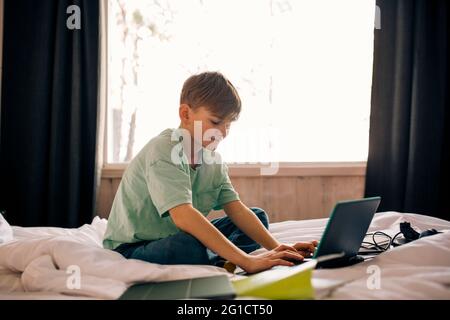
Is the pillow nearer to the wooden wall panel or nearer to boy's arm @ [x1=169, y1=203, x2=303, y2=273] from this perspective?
boy's arm @ [x1=169, y1=203, x2=303, y2=273]

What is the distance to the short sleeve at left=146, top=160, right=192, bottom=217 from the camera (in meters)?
1.12

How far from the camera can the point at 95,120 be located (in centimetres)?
243

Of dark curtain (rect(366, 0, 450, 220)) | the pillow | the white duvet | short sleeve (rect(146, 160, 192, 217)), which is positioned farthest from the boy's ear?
dark curtain (rect(366, 0, 450, 220))

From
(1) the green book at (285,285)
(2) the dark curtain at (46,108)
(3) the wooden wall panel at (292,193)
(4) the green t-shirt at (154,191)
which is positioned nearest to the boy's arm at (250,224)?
(4) the green t-shirt at (154,191)

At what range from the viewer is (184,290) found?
85 centimetres

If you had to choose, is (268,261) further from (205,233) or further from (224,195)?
(224,195)

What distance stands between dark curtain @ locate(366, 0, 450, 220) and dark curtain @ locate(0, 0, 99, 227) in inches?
61.1

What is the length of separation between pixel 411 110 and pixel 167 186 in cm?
175

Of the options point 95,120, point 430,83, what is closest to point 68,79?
point 95,120

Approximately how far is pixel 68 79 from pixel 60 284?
5.69 feet

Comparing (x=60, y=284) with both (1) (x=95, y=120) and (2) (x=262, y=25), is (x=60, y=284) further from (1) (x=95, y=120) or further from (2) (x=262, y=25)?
(2) (x=262, y=25)

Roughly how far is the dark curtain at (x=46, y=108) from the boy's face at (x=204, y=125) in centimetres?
130

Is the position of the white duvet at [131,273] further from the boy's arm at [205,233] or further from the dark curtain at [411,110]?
the dark curtain at [411,110]

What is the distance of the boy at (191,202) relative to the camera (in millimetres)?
1091
